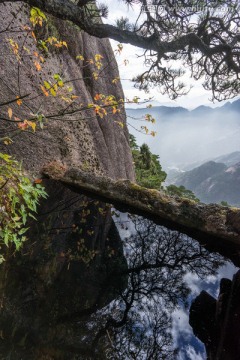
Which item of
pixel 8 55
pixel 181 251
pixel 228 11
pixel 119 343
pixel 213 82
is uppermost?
pixel 213 82

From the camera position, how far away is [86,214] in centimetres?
532

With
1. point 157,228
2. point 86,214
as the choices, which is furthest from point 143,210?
point 86,214

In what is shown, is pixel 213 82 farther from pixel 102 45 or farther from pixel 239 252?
pixel 102 45

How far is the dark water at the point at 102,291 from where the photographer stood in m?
2.51

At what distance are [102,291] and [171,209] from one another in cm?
256

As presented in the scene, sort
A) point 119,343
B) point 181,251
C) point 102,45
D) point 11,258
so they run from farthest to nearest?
point 102,45 < point 181,251 < point 11,258 < point 119,343

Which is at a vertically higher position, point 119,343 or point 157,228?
point 157,228

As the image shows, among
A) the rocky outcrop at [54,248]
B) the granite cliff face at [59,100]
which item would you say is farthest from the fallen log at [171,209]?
the granite cliff face at [59,100]

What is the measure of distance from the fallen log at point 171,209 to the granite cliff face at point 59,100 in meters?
1.04

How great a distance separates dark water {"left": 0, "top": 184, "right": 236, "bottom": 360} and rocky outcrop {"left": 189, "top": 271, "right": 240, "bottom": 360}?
9cm

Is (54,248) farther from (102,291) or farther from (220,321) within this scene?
(220,321)

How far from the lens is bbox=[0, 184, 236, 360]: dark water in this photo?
2512 mm

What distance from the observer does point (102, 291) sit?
10.8 feet

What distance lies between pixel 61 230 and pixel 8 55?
533cm
